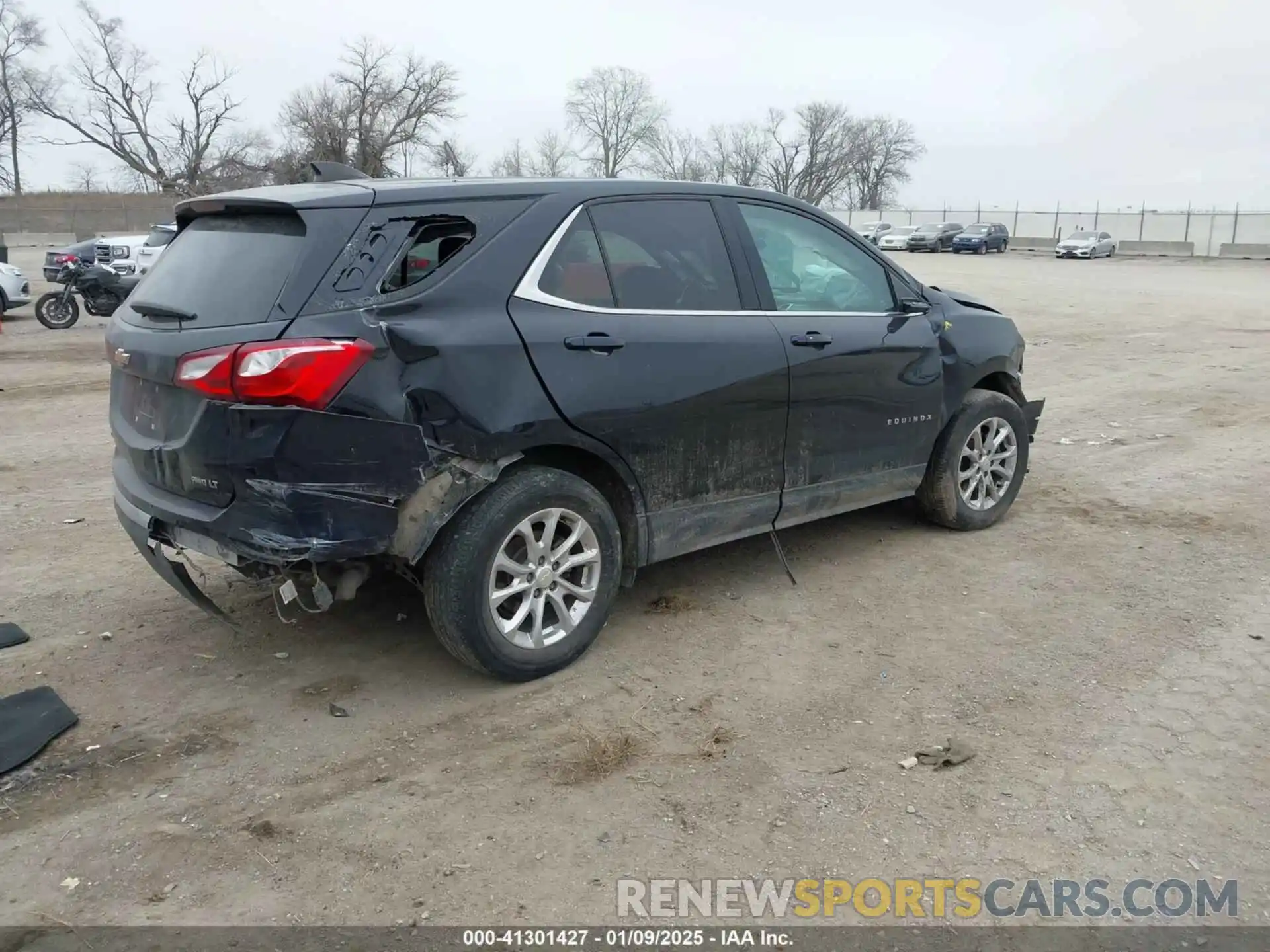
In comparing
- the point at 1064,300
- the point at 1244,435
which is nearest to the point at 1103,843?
the point at 1244,435

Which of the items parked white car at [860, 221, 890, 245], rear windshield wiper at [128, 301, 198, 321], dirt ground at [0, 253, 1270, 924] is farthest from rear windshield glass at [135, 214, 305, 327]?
parked white car at [860, 221, 890, 245]

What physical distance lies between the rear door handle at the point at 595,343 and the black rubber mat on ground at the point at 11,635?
8.75 feet

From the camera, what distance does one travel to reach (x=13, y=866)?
294 cm

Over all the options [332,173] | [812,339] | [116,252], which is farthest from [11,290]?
[812,339]

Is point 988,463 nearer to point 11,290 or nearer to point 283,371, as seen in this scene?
point 283,371

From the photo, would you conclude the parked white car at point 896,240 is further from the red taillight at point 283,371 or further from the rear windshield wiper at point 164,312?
the red taillight at point 283,371

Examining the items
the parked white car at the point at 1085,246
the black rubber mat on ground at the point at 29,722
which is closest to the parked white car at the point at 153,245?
the black rubber mat on ground at the point at 29,722

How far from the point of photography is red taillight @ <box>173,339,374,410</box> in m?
3.39

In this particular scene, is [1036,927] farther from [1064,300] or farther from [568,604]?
[1064,300]

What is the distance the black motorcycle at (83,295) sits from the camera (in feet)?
50.9

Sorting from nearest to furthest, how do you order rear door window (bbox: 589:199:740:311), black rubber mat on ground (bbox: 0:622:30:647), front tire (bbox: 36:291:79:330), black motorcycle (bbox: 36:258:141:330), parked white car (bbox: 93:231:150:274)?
rear door window (bbox: 589:199:740:311)
black rubber mat on ground (bbox: 0:622:30:647)
black motorcycle (bbox: 36:258:141:330)
front tire (bbox: 36:291:79:330)
parked white car (bbox: 93:231:150:274)

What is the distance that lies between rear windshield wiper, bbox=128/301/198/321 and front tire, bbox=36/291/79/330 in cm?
1388

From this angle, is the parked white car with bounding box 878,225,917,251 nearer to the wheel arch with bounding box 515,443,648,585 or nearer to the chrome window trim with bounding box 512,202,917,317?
the chrome window trim with bounding box 512,202,917,317

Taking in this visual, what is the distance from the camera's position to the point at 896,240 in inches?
2190
